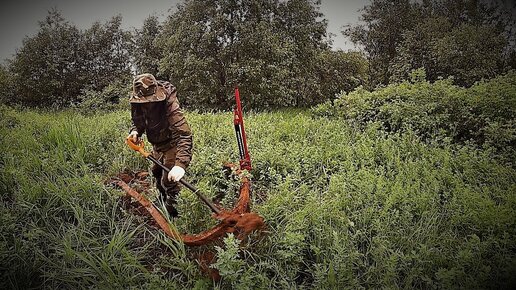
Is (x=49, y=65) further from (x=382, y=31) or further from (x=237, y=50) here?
(x=382, y=31)

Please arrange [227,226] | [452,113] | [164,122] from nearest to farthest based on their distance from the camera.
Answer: [227,226] < [164,122] < [452,113]

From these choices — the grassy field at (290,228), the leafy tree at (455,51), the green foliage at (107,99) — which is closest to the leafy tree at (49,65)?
the green foliage at (107,99)

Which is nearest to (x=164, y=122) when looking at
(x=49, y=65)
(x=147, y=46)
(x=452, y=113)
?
(x=452, y=113)

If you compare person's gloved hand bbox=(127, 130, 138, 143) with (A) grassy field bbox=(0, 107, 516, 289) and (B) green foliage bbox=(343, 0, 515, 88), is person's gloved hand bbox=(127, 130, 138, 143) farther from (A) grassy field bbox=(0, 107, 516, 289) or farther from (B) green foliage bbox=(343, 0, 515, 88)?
(B) green foliage bbox=(343, 0, 515, 88)

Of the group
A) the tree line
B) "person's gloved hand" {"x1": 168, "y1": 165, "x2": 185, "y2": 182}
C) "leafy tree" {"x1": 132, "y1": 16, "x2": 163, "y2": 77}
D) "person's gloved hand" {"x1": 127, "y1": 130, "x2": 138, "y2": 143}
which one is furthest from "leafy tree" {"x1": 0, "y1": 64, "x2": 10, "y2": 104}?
"person's gloved hand" {"x1": 168, "y1": 165, "x2": 185, "y2": 182}

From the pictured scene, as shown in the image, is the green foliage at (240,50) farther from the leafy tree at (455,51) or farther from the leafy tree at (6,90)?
the leafy tree at (6,90)

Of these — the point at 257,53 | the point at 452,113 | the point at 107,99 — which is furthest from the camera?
the point at 107,99

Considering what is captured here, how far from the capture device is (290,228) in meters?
3.01

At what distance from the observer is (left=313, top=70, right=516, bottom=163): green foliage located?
5243 mm

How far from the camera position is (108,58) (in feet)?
60.5

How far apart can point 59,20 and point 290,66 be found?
13506 mm

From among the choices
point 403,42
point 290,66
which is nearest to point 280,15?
point 290,66

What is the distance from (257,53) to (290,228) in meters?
9.62

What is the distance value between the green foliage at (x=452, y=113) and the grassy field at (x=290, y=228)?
114 centimetres
